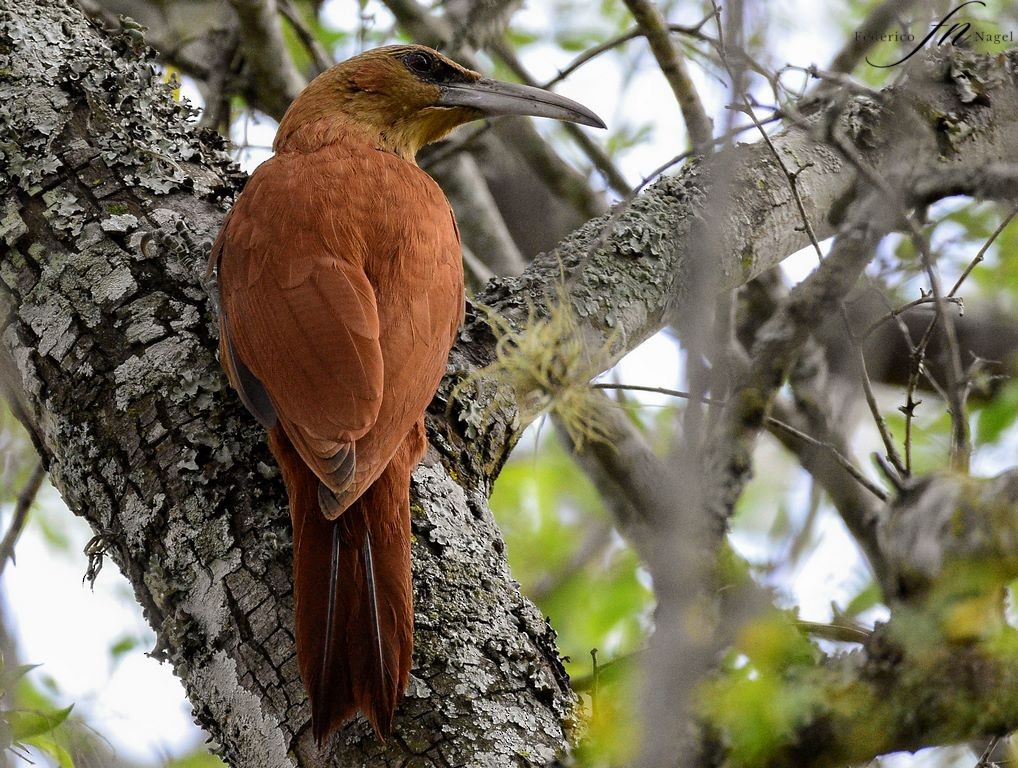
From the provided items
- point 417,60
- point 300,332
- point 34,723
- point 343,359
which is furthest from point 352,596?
point 417,60

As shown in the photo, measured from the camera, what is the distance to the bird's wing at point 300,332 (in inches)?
84.7

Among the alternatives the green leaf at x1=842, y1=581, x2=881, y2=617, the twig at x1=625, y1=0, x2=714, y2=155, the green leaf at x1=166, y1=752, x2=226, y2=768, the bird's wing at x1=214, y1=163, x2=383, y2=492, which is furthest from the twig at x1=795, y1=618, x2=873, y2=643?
the green leaf at x1=166, y1=752, x2=226, y2=768

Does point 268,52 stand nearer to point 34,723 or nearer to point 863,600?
A: point 34,723

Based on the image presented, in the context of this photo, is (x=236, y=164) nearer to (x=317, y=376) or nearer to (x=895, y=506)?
(x=317, y=376)

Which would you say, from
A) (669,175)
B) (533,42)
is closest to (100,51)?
(669,175)

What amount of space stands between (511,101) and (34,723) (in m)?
2.13

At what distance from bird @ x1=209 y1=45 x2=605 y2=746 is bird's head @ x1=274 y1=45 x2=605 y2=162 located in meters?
0.15

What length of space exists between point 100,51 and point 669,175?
4.71 feet

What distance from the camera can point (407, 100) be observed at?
135 inches

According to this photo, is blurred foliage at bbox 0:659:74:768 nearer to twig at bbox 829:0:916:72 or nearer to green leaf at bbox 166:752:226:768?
green leaf at bbox 166:752:226:768

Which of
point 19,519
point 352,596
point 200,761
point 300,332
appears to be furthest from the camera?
point 200,761

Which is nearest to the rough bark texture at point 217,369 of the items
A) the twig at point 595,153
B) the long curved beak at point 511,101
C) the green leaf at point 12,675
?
the green leaf at point 12,675

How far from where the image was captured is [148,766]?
4.79 metres

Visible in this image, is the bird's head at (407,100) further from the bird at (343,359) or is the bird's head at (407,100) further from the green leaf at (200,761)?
the green leaf at (200,761)
